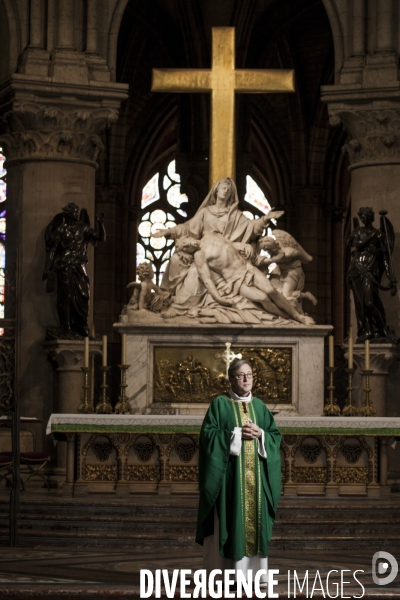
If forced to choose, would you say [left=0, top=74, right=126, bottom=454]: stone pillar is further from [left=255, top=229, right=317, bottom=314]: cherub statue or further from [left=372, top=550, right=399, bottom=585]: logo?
[left=372, top=550, right=399, bottom=585]: logo

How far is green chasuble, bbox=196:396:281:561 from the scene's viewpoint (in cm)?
942

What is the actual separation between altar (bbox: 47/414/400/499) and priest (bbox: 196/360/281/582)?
475 centimetres

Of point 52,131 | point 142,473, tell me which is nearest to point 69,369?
point 142,473

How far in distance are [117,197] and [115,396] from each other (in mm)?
11427

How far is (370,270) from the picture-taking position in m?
17.0

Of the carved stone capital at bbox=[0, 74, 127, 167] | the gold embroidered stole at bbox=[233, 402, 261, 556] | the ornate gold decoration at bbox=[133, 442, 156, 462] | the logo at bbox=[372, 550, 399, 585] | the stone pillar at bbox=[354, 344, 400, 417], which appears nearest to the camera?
the gold embroidered stole at bbox=[233, 402, 261, 556]

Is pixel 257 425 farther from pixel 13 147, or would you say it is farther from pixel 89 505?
pixel 13 147

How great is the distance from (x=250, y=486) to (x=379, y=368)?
7907mm

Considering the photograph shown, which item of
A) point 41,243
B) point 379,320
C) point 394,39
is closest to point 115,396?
point 41,243

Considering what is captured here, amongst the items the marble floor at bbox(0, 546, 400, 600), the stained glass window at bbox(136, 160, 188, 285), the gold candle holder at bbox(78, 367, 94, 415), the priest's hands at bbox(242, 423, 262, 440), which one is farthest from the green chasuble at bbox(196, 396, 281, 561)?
the stained glass window at bbox(136, 160, 188, 285)

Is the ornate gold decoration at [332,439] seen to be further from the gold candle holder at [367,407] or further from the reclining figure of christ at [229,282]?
the reclining figure of christ at [229,282]

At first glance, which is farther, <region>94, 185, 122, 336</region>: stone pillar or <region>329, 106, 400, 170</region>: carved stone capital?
<region>94, 185, 122, 336</region>: stone pillar

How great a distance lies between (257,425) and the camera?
952 centimetres

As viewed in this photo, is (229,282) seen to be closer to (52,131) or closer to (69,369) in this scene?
(69,369)
